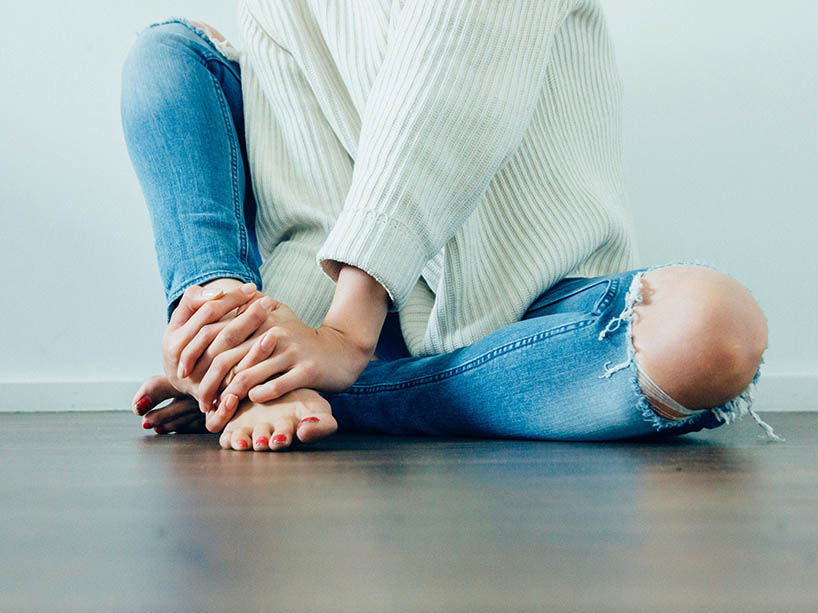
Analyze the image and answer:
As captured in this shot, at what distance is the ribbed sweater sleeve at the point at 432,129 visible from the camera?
2.43 feet

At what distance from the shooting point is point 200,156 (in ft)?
3.08

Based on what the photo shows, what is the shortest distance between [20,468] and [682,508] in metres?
0.54

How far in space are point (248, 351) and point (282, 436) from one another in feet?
0.34

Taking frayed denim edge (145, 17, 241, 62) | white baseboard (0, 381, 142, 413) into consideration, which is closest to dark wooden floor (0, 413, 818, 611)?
frayed denim edge (145, 17, 241, 62)

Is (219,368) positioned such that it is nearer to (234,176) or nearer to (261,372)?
(261,372)

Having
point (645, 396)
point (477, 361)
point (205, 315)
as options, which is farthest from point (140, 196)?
point (645, 396)

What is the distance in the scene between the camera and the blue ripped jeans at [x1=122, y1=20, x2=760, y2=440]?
29.2 inches

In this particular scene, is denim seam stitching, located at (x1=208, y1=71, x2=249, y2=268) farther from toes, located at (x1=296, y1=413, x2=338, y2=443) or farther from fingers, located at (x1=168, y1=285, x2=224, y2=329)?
toes, located at (x1=296, y1=413, x2=338, y2=443)

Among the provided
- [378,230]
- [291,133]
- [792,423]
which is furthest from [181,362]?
[792,423]

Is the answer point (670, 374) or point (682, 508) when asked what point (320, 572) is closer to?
point (682, 508)

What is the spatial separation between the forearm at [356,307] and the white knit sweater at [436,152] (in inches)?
0.8

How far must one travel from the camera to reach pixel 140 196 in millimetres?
1637

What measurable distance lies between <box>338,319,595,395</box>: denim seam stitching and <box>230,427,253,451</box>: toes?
23 centimetres

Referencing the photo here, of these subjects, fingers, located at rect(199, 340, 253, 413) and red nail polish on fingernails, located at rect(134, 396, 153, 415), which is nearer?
fingers, located at rect(199, 340, 253, 413)
